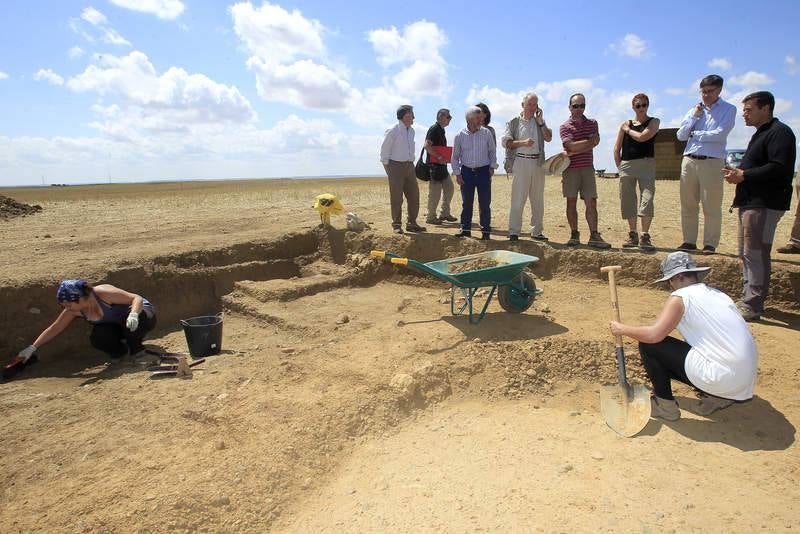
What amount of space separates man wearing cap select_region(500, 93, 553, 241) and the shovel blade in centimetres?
325

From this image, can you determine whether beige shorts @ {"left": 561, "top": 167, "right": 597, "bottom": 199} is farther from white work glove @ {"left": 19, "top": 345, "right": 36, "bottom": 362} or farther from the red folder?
white work glove @ {"left": 19, "top": 345, "right": 36, "bottom": 362}

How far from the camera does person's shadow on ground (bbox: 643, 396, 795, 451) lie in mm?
3268

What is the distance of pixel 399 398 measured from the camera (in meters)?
3.91

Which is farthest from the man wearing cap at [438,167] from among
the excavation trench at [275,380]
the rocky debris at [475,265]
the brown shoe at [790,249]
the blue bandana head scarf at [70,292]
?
the blue bandana head scarf at [70,292]

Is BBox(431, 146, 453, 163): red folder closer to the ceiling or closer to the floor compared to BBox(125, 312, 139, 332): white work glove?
closer to the ceiling

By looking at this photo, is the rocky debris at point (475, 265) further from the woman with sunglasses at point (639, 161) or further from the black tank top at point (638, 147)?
the black tank top at point (638, 147)

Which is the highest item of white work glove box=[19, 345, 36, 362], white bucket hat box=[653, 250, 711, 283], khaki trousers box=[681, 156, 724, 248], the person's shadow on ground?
khaki trousers box=[681, 156, 724, 248]

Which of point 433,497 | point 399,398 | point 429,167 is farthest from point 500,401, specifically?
point 429,167

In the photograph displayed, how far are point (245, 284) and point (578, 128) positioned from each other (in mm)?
4853

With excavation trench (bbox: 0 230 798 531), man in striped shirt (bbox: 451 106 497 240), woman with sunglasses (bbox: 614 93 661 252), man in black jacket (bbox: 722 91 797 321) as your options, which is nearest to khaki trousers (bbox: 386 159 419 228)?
excavation trench (bbox: 0 230 798 531)

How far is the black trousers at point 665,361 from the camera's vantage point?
3.37m

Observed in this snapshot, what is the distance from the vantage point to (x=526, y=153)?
21.4ft

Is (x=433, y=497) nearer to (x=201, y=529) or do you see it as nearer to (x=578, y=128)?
(x=201, y=529)

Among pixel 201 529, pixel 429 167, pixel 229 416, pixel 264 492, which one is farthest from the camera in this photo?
pixel 429 167
